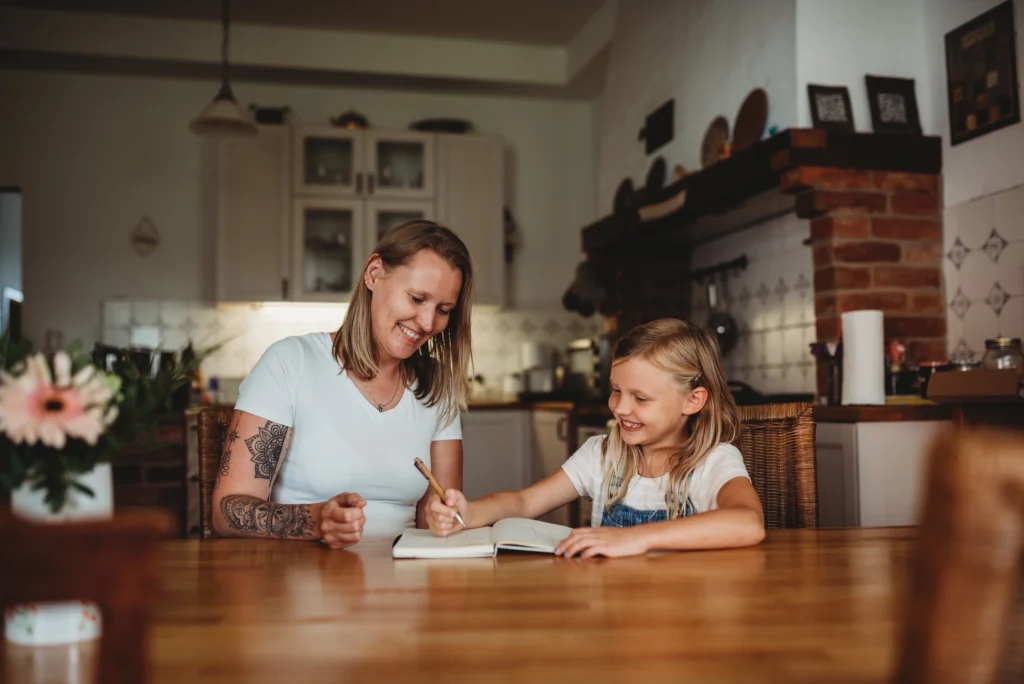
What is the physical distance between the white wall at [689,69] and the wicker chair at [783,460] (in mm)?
1740

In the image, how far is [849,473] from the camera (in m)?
2.63

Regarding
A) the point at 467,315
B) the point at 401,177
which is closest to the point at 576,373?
the point at 401,177

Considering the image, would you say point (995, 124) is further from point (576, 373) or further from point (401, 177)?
point (401, 177)

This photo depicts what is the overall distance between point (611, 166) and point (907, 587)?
4.65m

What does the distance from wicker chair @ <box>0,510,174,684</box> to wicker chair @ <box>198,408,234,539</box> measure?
1175mm

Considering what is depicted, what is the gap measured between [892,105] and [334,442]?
2.38 meters

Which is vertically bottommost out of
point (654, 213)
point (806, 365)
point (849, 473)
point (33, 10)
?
point (849, 473)

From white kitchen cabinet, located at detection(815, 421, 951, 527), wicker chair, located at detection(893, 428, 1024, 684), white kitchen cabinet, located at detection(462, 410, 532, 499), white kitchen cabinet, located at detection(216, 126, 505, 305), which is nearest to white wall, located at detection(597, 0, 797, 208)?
white kitchen cabinet, located at detection(216, 126, 505, 305)

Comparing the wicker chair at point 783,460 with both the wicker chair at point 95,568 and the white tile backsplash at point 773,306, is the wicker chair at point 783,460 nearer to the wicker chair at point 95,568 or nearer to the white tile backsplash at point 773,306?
the wicker chair at point 95,568

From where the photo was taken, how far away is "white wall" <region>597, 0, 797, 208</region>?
10.8 feet

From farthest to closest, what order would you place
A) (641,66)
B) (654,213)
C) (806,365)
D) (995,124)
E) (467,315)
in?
(641,66) < (654,213) < (806,365) < (995,124) < (467,315)

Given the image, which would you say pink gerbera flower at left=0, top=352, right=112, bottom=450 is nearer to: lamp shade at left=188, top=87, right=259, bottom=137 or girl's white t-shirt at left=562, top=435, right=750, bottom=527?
girl's white t-shirt at left=562, top=435, right=750, bottom=527

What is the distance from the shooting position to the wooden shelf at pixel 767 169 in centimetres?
296

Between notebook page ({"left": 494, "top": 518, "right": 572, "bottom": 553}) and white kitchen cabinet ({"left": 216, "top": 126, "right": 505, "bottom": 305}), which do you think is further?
white kitchen cabinet ({"left": 216, "top": 126, "right": 505, "bottom": 305})
